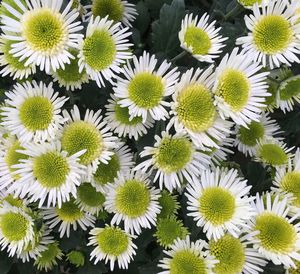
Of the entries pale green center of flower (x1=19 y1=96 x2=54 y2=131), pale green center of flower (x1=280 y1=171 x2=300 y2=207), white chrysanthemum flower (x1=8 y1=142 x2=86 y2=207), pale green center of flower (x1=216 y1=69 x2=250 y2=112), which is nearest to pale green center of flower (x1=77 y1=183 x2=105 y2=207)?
white chrysanthemum flower (x1=8 y1=142 x2=86 y2=207)

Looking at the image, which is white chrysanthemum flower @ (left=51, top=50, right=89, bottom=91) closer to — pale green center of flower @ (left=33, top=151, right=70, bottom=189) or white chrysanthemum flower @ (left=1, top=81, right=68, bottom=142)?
white chrysanthemum flower @ (left=1, top=81, right=68, bottom=142)

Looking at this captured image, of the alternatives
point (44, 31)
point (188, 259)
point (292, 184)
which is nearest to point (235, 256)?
point (188, 259)

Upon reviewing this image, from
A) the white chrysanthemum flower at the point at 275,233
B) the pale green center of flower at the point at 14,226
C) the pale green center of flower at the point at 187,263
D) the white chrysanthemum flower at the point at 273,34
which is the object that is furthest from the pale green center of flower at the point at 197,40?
the pale green center of flower at the point at 14,226

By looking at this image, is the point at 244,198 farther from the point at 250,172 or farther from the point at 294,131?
the point at 294,131

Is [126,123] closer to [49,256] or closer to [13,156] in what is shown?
[13,156]

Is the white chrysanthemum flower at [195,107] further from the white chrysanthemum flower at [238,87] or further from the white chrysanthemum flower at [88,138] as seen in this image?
the white chrysanthemum flower at [88,138]

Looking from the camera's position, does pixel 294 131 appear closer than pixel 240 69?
No

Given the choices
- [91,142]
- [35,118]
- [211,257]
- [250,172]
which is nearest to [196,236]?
[211,257]
